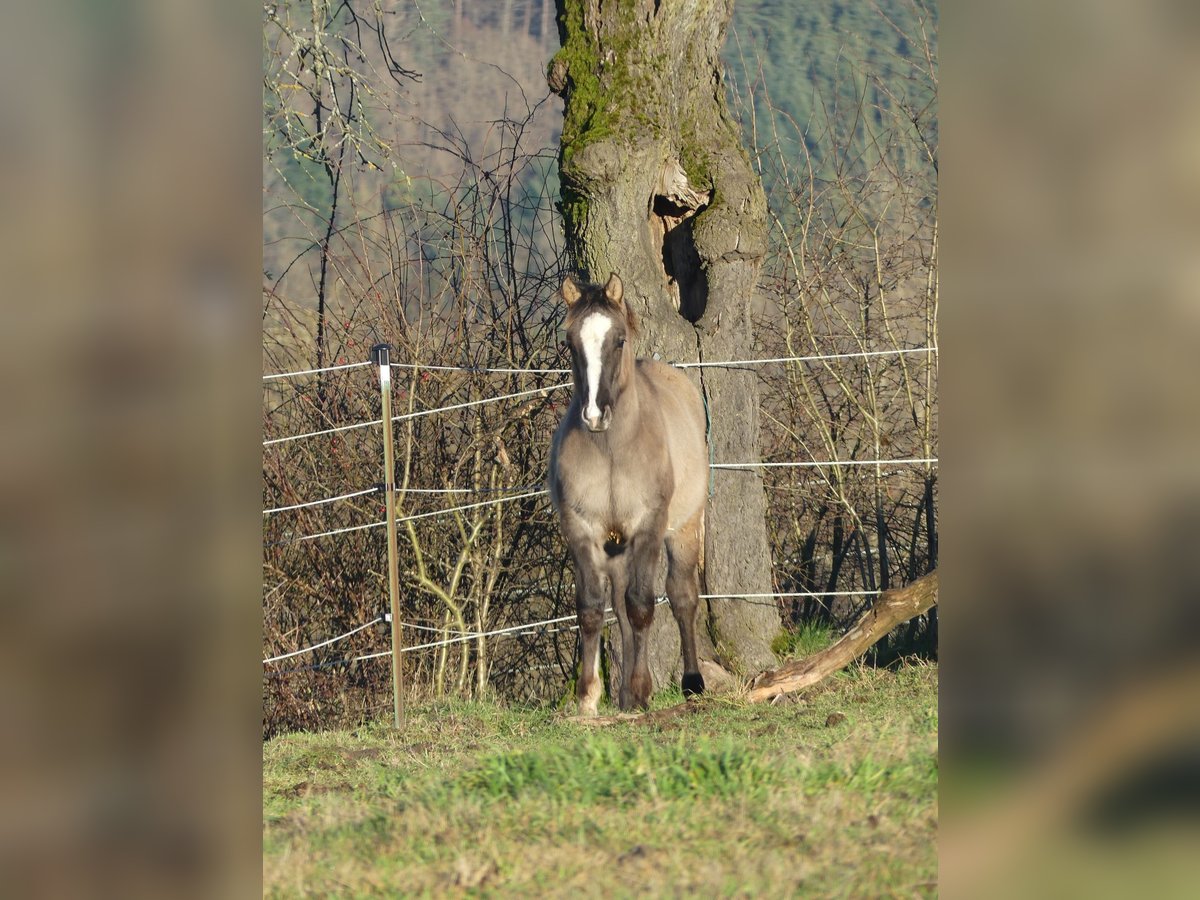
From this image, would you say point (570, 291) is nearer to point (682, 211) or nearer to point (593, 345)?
point (593, 345)

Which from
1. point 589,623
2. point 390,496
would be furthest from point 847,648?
point 390,496

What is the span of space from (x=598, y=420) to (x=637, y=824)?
112 inches

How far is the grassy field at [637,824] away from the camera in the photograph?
283 centimetres

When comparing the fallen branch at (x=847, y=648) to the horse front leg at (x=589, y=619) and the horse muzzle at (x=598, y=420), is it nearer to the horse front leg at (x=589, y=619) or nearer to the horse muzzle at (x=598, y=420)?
the horse front leg at (x=589, y=619)

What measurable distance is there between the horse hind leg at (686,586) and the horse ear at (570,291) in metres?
1.56

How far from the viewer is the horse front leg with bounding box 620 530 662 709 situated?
6.62m

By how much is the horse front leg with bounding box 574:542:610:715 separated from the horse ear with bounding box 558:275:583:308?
1326 mm

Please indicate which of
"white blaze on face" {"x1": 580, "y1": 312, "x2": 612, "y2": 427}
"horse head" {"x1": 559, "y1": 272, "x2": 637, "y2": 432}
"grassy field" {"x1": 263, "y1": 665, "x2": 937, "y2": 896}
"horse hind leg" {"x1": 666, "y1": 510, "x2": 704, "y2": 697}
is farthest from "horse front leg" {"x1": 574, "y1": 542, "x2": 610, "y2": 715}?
"grassy field" {"x1": 263, "y1": 665, "x2": 937, "y2": 896}

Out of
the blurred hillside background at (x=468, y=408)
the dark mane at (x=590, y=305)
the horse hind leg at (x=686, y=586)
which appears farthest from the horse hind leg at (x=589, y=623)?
the blurred hillside background at (x=468, y=408)

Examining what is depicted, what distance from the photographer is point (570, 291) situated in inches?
254
